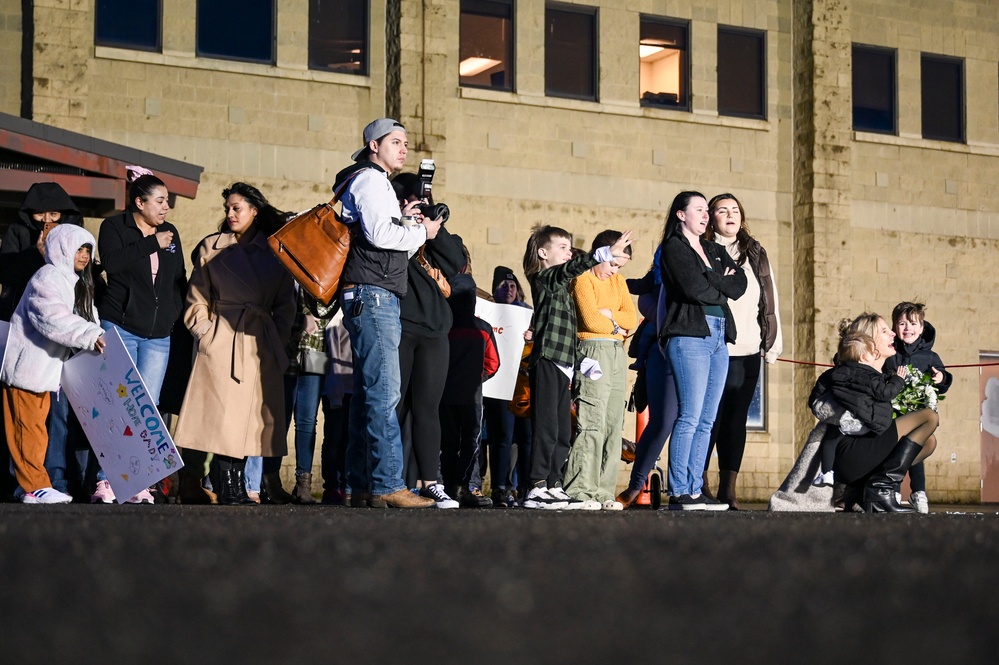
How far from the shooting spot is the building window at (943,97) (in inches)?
867

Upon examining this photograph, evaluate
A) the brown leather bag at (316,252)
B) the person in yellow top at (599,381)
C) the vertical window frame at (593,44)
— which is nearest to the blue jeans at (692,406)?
the person in yellow top at (599,381)

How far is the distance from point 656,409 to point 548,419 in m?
0.70

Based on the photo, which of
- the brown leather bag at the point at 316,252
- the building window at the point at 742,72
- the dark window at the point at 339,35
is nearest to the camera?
the brown leather bag at the point at 316,252

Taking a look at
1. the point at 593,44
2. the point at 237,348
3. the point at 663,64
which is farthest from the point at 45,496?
the point at 663,64

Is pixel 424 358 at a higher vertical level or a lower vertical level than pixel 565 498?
higher

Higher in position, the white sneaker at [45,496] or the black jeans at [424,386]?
the black jeans at [424,386]

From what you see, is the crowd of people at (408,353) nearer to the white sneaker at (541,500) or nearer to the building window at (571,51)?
the white sneaker at (541,500)

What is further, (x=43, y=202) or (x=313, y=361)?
(x=313, y=361)

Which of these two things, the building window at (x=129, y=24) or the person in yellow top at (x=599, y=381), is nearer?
the person in yellow top at (x=599, y=381)

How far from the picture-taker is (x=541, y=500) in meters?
8.30

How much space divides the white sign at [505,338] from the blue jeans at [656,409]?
1500 mm

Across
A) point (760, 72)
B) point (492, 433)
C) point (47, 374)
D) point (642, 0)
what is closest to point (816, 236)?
point (760, 72)

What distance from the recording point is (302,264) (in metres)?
7.30

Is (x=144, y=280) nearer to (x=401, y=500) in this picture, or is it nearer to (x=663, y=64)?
(x=401, y=500)
